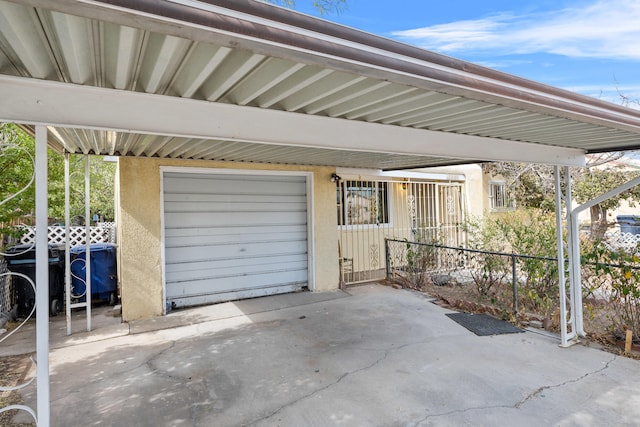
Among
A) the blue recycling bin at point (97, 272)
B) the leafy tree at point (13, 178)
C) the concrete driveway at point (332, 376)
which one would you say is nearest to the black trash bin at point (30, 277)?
the blue recycling bin at point (97, 272)

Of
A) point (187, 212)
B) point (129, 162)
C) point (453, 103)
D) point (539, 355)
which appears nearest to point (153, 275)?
point (187, 212)

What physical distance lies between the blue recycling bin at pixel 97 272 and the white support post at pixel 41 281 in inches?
195

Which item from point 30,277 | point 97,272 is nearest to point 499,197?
point 97,272

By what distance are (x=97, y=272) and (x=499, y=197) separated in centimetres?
1256

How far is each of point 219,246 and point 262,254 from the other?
0.92 m

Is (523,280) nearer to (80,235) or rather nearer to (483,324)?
(483,324)

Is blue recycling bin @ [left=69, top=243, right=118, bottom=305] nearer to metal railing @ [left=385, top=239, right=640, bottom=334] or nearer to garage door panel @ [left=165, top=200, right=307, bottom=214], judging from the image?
garage door panel @ [left=165, top=200, right=307, bottom=214]

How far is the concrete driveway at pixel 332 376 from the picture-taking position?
10.2 feet

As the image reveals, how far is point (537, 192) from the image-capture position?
1343 cm

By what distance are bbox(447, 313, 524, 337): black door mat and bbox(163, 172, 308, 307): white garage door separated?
335cm

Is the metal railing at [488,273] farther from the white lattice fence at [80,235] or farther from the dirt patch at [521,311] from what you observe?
the white lattice fence at [80,235]

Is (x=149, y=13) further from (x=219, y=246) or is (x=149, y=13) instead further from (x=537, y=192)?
(x=537, y=192)

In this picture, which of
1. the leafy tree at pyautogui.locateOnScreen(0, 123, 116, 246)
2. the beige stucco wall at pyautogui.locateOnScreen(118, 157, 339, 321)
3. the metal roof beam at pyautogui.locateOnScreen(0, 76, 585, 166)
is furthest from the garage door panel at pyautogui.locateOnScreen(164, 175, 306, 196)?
the metal roof beam at pyautogui.locateOnScreen(0, 76, 585, 166)

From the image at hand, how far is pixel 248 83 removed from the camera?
7.53ft
